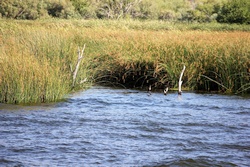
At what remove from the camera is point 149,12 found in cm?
6469

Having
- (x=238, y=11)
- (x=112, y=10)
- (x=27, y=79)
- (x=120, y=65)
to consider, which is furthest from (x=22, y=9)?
(x=27, y=79)

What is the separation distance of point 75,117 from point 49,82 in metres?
1.23

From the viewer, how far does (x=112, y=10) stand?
59.2m

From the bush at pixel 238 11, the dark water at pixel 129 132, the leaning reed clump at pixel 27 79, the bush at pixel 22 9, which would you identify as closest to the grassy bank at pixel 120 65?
the leaning reed clump at pixel 27 79

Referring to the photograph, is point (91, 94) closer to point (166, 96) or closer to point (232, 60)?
point (166, 96)

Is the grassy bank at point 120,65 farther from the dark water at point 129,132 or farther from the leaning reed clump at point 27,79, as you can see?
the dark water at point 129,132

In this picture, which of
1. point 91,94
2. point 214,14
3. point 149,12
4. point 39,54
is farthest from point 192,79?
point 149,12

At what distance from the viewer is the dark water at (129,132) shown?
7.23m

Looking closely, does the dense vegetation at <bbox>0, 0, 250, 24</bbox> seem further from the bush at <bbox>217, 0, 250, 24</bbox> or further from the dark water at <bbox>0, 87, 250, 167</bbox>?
the dark water at <bbox>0, 87, 250, 167</bbox>

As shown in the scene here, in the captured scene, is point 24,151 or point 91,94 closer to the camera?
point 24,151

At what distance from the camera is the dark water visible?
23.7 feet

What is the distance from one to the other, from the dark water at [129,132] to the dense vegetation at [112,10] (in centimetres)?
3225

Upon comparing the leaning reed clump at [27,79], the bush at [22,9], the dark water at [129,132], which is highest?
the bush at [22,9]

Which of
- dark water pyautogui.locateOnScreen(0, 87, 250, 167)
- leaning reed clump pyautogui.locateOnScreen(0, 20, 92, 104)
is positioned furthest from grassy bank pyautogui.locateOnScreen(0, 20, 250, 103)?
dark water pyautogui.locateOnScreen(0, 87, 250, 167)
